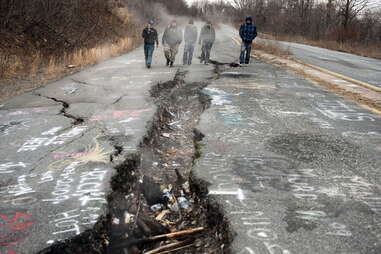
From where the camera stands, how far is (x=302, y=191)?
2916 mm

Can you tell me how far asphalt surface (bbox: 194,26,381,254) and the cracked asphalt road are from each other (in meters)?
0.01

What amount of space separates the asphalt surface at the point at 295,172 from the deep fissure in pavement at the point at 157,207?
0.16 metres

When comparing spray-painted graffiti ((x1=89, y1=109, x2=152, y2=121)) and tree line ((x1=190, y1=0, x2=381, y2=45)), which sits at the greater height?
tree line ((x1=190, y1=0, x2=381, y2=45))

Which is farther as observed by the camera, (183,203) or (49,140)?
(49,140)

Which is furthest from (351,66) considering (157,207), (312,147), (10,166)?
(10,166)

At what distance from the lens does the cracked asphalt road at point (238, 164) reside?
237 centimetres

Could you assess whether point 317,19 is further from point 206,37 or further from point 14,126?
point 14,126

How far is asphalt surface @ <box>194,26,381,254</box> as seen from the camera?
229 centimetres

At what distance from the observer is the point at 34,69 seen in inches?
396

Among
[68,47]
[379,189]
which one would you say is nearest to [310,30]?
[68,47]

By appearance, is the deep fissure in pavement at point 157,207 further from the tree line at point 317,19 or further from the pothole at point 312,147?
the tree line at point 317,19

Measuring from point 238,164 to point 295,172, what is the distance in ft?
1.87

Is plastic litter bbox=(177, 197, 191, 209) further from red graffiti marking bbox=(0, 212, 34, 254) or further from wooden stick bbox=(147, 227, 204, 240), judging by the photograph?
red graffiti marking bbox=(0, 212, 34, 254)

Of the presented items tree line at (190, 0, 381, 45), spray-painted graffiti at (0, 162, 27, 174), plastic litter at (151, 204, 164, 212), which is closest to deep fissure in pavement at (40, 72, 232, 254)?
plastic litter at (151, 204, 164, 212)
